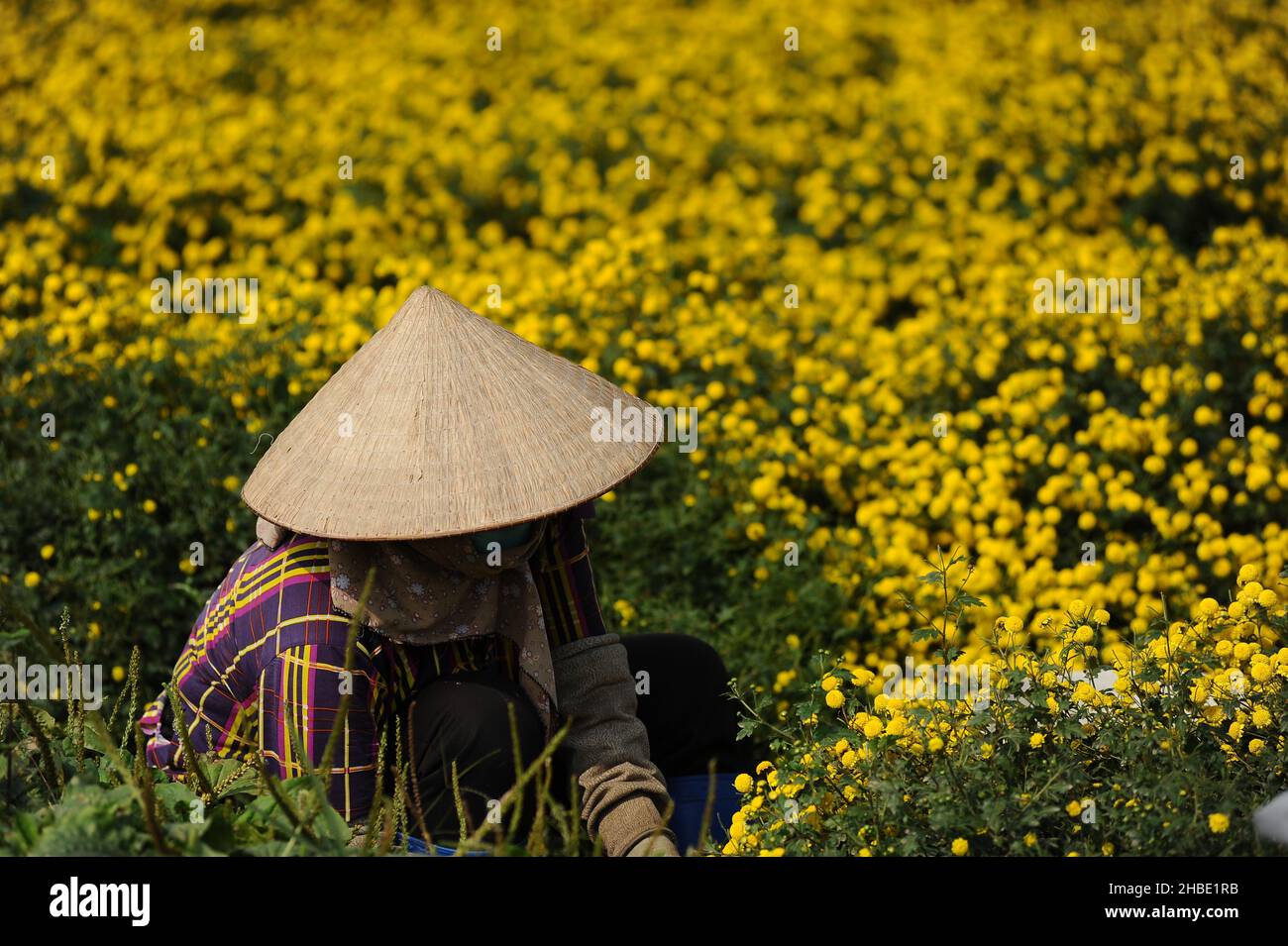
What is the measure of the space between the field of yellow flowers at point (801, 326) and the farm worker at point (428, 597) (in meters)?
0.42

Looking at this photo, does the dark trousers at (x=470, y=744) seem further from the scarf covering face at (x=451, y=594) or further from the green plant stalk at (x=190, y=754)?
the green plant stalk at (x=190, y=754)

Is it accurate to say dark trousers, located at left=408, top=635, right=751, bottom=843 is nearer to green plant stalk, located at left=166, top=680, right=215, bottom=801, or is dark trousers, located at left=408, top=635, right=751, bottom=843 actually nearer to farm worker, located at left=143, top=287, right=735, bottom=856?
farm worker, located at left=143, top=287, right=735, bottom=856

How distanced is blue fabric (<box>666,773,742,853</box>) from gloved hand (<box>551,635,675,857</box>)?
0.50 feet

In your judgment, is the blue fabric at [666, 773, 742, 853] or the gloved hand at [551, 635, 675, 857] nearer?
the gloved hand at [551, 635, 675, 857]

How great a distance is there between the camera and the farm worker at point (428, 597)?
7.23 ft

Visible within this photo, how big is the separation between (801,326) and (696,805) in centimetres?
218

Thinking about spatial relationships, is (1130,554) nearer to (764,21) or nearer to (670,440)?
(670,440)

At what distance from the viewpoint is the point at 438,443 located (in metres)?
2.24

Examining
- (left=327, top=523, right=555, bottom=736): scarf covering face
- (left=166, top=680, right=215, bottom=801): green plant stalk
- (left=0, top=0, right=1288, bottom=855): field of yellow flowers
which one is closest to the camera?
(left=166, top=680, right=215, bottom=801): green plant stalk

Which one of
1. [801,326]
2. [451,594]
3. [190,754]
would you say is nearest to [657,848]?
[451,594]

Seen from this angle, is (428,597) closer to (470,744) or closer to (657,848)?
(470,744)

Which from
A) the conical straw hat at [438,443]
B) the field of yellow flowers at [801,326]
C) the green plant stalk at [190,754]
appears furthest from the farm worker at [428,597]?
the field of yellow flowers at [801,326]

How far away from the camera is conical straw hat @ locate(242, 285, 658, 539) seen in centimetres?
219

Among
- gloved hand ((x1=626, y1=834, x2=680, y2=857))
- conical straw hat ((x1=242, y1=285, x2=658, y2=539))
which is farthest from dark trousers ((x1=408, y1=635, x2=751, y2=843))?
conical straw hat ((x1=242, y1=285, x2=658, y2=539))
